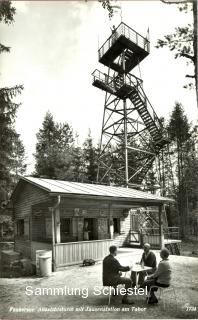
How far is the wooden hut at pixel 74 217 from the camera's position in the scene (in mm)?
12555

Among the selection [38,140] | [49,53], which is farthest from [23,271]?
[38,140]

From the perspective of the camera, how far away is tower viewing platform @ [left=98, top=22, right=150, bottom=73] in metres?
18.6

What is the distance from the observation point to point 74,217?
16203mm

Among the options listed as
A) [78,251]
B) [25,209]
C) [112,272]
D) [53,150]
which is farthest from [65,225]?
[53,150]

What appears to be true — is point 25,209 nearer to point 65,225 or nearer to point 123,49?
point 65,225

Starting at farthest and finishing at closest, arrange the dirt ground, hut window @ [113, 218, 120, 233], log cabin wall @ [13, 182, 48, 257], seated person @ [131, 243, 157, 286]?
hut window @ [113, 218, 120, 233], log cabin wall @ [13, 182, 48, 257], seated person @ [131, 243, 157, 286], the dirt ground

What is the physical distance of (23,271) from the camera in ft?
42.5

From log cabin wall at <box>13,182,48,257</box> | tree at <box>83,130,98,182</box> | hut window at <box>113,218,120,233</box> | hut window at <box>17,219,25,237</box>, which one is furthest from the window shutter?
tree at <box>83,130,98,182</box>

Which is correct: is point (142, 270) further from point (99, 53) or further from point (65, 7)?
point (99, 53)

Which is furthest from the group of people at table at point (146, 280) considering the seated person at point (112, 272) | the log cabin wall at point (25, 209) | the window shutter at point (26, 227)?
the window shutter at point (26, 227)

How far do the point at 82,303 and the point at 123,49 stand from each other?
1630 cm

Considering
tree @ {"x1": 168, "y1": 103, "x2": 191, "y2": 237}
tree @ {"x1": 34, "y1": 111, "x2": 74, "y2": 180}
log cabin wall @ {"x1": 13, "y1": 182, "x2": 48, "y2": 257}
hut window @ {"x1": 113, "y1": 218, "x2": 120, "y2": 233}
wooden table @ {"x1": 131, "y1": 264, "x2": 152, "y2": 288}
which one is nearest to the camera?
wooden table @ {"x1": 131, "y1": 264, "x2": 152, "y2": 288}

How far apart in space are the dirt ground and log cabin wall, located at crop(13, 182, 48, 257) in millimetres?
4921

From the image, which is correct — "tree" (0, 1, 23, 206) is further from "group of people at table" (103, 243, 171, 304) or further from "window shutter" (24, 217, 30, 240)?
"group of people at table" (103, 243, 171, 304)
